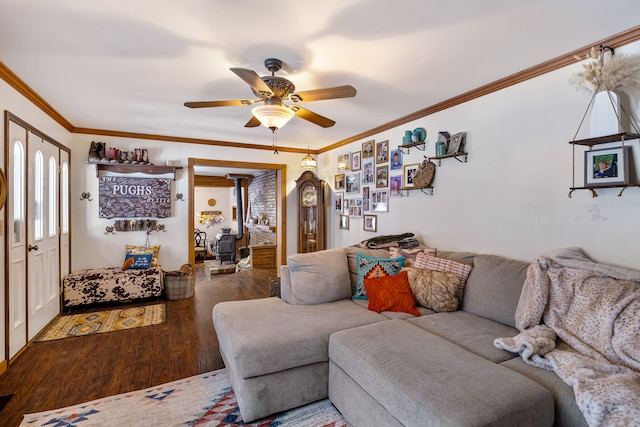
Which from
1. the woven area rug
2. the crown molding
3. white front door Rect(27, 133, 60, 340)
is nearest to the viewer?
the crown molding

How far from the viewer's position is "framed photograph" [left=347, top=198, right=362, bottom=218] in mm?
4684

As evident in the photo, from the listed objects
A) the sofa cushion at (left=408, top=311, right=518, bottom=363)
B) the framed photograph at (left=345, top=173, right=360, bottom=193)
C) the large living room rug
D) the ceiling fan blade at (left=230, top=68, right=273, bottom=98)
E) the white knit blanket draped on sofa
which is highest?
the ceiling fan blade at (left=230, top=68, right=273, bottom=98)

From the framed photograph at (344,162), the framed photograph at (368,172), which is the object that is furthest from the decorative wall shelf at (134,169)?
the framed photograph at (368,172)

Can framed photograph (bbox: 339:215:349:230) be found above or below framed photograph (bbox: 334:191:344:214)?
below

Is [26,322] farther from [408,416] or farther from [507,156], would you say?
[507,156]

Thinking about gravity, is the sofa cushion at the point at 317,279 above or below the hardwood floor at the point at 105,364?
above

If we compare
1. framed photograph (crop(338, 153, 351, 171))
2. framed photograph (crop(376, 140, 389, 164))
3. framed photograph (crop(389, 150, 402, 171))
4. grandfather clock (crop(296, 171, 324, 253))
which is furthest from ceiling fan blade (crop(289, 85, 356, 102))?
grandfather clock (crop(296, 171, 324, 253))

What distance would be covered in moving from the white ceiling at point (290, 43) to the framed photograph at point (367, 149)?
1186 millimetres

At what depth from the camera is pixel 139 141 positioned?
15.2 ft

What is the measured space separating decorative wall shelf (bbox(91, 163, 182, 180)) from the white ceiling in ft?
4.09

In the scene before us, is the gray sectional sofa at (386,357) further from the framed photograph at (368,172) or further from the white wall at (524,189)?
the framed photograph at (368,172)

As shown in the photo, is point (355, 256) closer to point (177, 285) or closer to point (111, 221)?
point (177, 285)

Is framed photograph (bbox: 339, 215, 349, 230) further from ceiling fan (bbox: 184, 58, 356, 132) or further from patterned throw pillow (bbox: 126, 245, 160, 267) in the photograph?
Result: patterned throw pillow (bbox: 126, 245, 160, 267)

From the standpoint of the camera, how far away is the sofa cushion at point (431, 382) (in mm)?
1311
